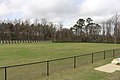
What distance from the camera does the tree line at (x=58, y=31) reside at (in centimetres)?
10931

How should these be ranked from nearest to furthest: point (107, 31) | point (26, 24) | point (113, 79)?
1. point (113, 79)
2. point (26, 24)
3. point (107, 31)

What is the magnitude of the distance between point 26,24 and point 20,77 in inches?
4340

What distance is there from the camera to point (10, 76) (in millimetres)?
13031

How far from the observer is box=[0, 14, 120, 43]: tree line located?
359 feet

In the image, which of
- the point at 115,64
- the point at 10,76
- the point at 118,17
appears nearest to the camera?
the point at 10,76

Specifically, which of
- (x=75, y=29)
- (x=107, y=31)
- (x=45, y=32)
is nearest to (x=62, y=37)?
(x=45, y=32)

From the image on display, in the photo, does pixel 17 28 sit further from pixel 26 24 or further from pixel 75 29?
pixel 75 29

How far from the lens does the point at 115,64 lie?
59.5ft

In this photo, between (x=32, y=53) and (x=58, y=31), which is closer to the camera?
(x=32, y=53)

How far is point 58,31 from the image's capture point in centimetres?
13038

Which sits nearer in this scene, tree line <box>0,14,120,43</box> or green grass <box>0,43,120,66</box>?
green grass <box>0,43,120,66</box>

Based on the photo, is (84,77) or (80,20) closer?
(84,77)

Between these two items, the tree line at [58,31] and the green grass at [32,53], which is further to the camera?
the tree line at [58,31]

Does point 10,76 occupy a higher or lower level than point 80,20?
lower
